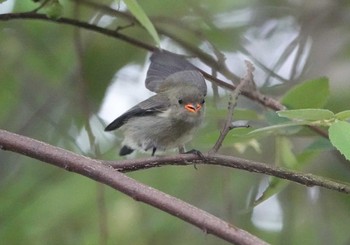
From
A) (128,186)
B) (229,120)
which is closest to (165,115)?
(229,120)

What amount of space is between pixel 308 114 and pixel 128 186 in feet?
1.05

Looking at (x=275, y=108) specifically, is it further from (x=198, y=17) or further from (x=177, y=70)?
(x=198, y=17)

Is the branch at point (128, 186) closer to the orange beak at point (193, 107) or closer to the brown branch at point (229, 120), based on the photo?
the brown branch at point (229, 120)

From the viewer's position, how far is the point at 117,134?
2.35 m

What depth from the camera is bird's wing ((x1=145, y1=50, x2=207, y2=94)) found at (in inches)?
64.6

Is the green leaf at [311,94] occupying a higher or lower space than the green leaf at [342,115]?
higher

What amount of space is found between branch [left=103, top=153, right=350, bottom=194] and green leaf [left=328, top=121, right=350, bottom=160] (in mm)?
68

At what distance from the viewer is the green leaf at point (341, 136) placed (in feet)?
3.90

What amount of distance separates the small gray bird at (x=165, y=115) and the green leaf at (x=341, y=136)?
1.58 feet

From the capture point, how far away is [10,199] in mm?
2129

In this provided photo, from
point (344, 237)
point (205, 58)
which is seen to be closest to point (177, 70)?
point (205, 58)

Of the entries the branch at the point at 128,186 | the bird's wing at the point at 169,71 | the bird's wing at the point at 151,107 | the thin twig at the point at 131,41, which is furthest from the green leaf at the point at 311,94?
the branch at the point at 128,186

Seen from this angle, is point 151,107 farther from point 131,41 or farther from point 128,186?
point 128,186

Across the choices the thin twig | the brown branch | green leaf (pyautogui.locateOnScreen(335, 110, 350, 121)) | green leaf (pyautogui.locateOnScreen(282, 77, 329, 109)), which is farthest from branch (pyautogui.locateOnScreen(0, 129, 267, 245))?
green leaf (pyautogui.locateOnScreen(282, 77, 329, 109))
